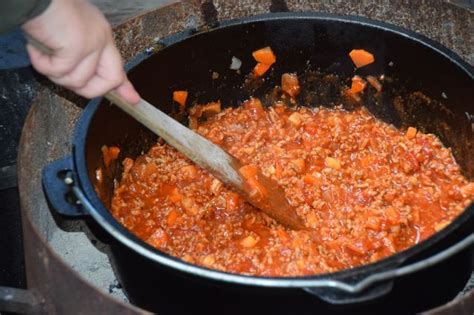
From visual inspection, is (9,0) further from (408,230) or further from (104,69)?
(408,230)

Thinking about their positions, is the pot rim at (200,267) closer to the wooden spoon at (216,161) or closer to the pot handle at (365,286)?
the pot handle at (365,286)

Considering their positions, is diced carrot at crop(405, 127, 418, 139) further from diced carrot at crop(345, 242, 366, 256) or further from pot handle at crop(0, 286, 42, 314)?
pot handle at crop(0, 286, 42, 314)

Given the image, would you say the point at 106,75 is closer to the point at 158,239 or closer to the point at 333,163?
the point at 158,239

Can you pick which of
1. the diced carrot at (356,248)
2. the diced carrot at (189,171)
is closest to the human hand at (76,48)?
the diced carrot at (189,171)

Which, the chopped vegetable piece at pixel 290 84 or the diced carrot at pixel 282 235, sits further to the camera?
the chopped vegetable piece at pixel 290 84

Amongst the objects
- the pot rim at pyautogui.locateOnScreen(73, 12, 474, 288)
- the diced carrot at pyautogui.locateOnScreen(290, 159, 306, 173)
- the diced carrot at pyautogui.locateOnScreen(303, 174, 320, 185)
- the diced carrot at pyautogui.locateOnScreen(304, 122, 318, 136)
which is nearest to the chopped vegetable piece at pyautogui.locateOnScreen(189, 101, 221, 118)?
the diced carrot at pyautogui.locateOnScreen(304, 122, 318, 136)

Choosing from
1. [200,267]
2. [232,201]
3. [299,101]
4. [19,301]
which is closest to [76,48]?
[200,267]
